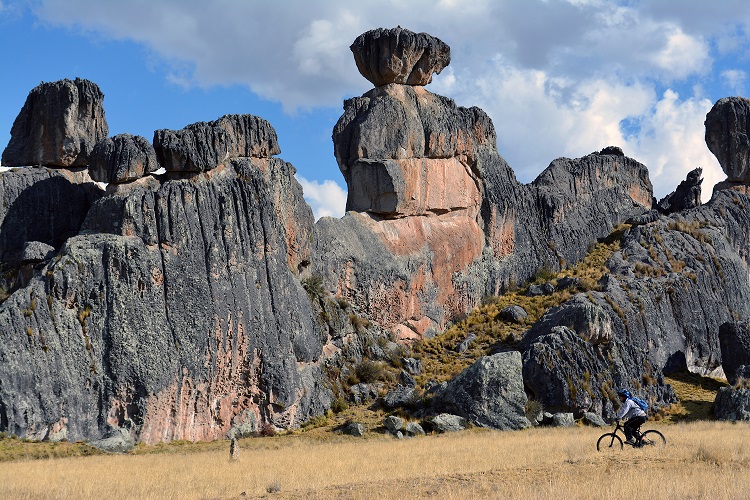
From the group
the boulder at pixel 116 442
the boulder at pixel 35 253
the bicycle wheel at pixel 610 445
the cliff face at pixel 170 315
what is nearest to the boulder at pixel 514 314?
the cliff face at pixel 170 315

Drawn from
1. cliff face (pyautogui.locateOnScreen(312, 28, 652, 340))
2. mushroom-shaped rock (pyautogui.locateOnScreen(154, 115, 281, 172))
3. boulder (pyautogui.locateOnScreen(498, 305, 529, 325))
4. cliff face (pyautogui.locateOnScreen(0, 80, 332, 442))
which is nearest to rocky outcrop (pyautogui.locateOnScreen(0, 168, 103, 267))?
cliff face (pyautogui.locateOnScreen(0, 80, 332, 442))

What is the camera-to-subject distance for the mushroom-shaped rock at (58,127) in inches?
1655

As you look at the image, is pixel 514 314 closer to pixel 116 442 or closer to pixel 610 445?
pixel 116 442

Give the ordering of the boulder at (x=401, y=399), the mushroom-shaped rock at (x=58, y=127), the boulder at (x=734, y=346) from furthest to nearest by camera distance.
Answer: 1. the boulder at (x=734, y=346)
2. the mushroom-shaped rock at (x=58, y=127)
3. the boulder at (x=401, y=399)

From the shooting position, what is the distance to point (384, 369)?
41.9 meters

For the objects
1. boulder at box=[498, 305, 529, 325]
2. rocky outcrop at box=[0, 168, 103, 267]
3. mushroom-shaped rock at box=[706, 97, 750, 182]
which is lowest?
boulder at box=[498, 305, 529, 325]

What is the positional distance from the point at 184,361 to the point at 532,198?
2818 cm

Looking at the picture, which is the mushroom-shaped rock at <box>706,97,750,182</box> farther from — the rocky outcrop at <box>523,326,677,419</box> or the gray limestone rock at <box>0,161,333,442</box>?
the gray limestone rock at <box>0,161,333,442</box>

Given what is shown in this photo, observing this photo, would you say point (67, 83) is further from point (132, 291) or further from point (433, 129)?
point (433, 129)

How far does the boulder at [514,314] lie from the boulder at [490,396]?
1166 cm

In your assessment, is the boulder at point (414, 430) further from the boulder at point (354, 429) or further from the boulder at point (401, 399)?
the boulder at point (401, 399)

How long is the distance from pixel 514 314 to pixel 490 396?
43.1 ft

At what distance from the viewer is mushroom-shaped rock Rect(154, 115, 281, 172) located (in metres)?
37.2

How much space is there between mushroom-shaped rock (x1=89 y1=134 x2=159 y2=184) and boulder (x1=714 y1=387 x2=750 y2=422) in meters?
22.5
